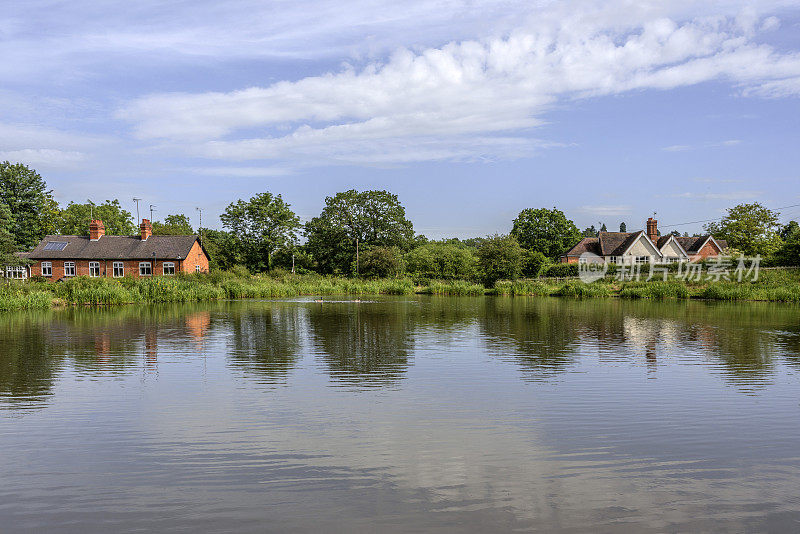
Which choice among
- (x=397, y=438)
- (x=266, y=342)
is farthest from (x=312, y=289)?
(x=397, y=438)

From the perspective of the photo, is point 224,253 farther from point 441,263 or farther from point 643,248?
point 643,248

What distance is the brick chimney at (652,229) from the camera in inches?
3046

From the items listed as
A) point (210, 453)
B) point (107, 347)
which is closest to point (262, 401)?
point (210, 453)

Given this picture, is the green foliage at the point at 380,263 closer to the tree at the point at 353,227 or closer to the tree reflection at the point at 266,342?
the tree at the point at 353,227

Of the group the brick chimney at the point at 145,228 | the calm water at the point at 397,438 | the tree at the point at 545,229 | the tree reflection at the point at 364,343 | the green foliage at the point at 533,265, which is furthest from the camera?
the tree at the point at 545,229

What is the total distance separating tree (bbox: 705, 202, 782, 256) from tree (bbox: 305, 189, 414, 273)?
133ft

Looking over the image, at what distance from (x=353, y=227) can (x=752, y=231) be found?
49.1 m

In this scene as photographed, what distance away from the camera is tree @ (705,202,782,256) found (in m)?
61.6

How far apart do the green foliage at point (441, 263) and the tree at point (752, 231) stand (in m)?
30.4

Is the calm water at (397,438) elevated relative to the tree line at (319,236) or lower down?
lower down

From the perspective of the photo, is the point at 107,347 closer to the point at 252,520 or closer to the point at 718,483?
the point at 252,520

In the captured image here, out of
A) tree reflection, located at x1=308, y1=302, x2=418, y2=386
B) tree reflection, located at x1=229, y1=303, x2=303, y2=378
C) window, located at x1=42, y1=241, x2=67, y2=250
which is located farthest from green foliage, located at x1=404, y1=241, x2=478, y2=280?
tree reflection, located at x1=229, y1=303, x2=303, y2=378

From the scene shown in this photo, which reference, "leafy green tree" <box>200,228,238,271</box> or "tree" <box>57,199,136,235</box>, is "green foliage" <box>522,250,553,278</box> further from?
"tree" <box>57,199,136,235</box>

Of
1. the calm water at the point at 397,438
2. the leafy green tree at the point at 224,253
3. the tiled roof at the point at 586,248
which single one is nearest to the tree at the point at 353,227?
the leafy green tree at the point at 224,253
